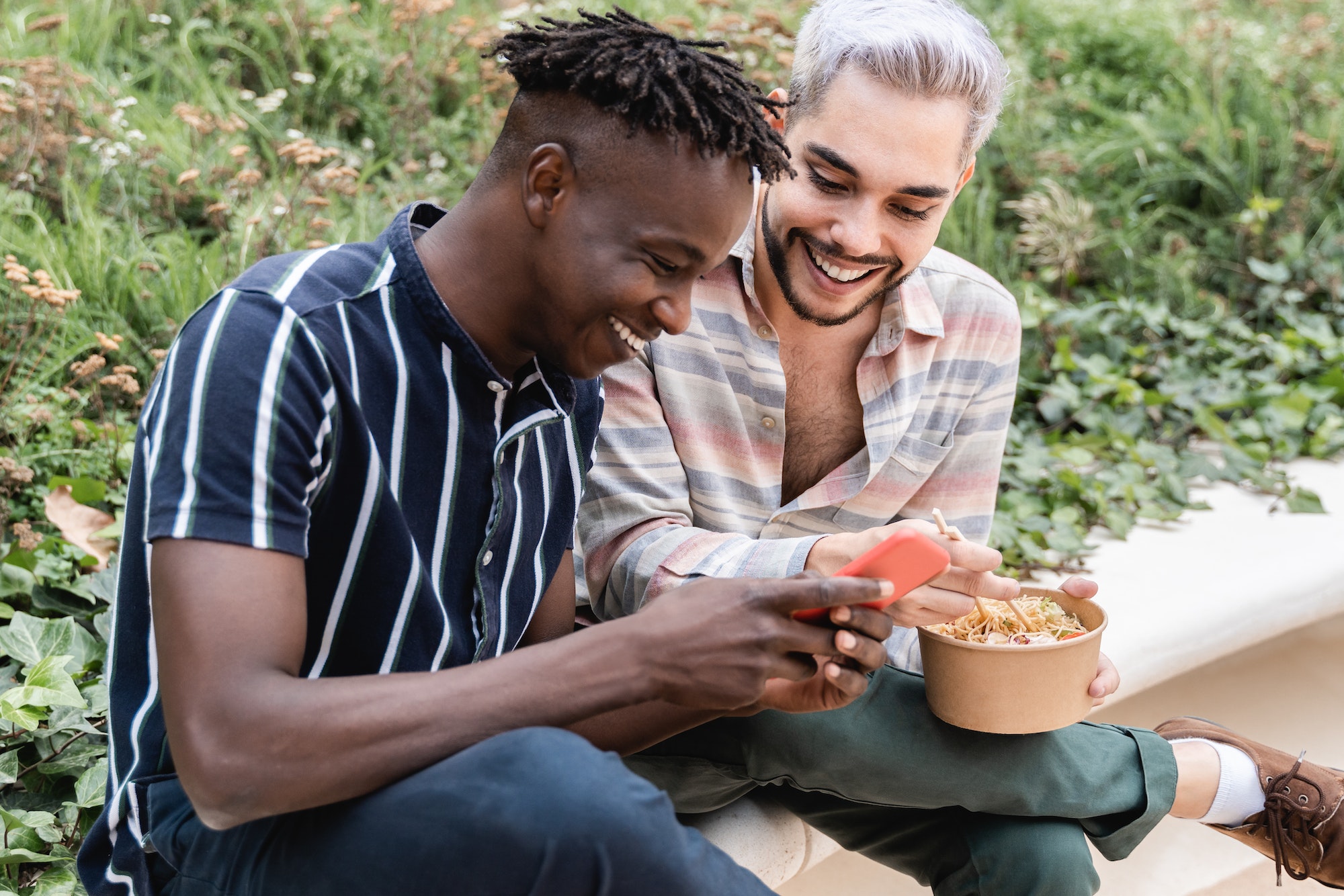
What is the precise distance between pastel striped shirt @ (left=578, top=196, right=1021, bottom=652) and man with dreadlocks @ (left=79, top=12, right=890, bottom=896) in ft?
1.58

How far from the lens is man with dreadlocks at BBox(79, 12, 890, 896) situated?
133 centimetres

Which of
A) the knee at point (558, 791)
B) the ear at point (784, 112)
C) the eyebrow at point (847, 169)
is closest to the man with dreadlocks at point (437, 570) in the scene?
the knee at point (558, 791)

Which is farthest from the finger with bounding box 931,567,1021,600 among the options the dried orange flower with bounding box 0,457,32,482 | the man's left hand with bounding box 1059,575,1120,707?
the dried orange flower with bounding box 0,457,32,482

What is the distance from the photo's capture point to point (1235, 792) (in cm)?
238

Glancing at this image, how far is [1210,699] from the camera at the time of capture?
355cm

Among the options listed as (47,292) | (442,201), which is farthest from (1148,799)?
(442,201)

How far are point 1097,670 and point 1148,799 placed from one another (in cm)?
30

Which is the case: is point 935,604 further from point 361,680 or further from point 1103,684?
point 361,680

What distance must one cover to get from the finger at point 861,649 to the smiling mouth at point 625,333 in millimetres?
489

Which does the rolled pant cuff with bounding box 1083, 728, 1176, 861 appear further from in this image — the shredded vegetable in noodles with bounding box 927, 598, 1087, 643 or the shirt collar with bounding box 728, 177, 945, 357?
the shirt collar with bounding box 728, 177, 945, 357

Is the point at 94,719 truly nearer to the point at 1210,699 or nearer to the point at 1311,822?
the point at 1311,822

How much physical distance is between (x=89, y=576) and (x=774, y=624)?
1.66m

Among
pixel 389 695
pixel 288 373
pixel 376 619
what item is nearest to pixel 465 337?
pixel 288 373

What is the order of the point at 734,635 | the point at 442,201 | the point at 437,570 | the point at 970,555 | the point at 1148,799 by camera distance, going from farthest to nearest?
the point at 442,201, the point at 1148,799, the point at 970,555, the point at 437,570, the point at 734,635
